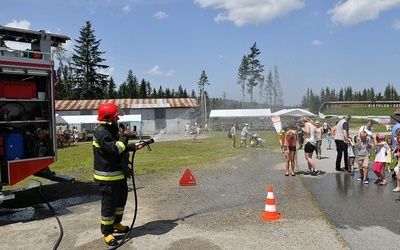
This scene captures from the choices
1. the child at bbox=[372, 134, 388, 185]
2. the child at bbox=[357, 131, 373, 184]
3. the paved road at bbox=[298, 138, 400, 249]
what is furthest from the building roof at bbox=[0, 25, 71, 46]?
the child at bbox=[372, 134, 388, 185]

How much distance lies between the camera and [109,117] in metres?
4.89

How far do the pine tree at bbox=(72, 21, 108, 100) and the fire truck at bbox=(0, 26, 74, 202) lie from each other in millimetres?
56494

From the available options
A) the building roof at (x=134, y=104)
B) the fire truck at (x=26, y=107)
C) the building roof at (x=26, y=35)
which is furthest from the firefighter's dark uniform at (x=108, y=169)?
the building roof at (x=134, y=104)

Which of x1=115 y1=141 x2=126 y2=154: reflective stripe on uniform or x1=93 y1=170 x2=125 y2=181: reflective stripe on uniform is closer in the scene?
x1=115 y1=141 x2=126 y2=154: reflective stripe on uniform

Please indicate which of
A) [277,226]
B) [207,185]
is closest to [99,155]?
[277,226]

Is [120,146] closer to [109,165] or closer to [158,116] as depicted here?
[109,165]

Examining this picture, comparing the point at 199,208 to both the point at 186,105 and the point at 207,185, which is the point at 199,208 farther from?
the point at 186,105

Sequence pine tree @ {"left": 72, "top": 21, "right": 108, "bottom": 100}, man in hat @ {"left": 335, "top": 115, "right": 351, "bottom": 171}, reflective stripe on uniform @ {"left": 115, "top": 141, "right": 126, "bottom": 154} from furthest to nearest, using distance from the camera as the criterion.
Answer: pine tree @ {"left": 72, "top": 21, "right": 108, "bottom": 100} < man in hat @ {"left": 335, "top": 115, "right": 351, "bottom": 171} < reflective stripe on uniform @ {"left": 115, "top": 141, "right": 126, "bottom": 154}

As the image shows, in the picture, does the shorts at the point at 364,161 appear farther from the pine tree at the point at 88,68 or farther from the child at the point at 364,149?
the pine tree at the point at 88,68

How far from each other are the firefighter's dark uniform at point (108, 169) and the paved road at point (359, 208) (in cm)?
325

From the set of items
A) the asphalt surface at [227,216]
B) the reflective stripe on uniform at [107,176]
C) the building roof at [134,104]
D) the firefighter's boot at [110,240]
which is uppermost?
the building roof at [134,104]

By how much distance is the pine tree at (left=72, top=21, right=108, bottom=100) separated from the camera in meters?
61.5

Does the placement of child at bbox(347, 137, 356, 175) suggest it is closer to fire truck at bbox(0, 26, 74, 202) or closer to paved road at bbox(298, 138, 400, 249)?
paved road at bbox(298, 138, 400, 249)

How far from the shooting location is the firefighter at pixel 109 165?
470 centimetres
